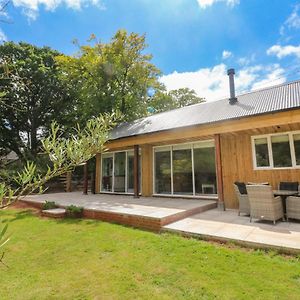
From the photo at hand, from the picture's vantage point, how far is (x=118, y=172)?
41.9 feet

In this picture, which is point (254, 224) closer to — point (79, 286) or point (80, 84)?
point (79, 286)

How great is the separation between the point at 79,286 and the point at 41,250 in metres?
1.94

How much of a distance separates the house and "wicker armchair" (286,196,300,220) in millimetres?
1813

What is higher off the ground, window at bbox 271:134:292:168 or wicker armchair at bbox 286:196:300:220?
window at bbox 271:134:292:168

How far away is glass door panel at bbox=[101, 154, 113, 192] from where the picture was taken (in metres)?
13.1

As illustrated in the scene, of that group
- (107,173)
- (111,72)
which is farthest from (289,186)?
(111,72)

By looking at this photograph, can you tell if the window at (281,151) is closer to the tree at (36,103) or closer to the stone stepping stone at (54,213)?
the stone stepping stone at (54,213)

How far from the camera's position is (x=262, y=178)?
25.9 feet

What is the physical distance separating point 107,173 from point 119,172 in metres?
0.97

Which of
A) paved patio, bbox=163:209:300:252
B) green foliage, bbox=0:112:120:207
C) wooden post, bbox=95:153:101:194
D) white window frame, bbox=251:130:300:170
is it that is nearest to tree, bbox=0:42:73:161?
wooden post, bbox=95:153:101:194

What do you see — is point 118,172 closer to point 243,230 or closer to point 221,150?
point 221,150

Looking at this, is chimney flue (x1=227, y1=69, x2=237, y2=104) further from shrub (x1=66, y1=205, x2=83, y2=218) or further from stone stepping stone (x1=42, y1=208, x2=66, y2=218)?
stone stepping stone (x1=42, y1=208, x2=66, y2=218)

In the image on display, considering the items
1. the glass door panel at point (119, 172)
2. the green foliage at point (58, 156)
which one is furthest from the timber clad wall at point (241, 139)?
the green foliage at point (58, 156)

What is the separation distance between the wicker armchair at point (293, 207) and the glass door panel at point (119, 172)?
8.17 metres
